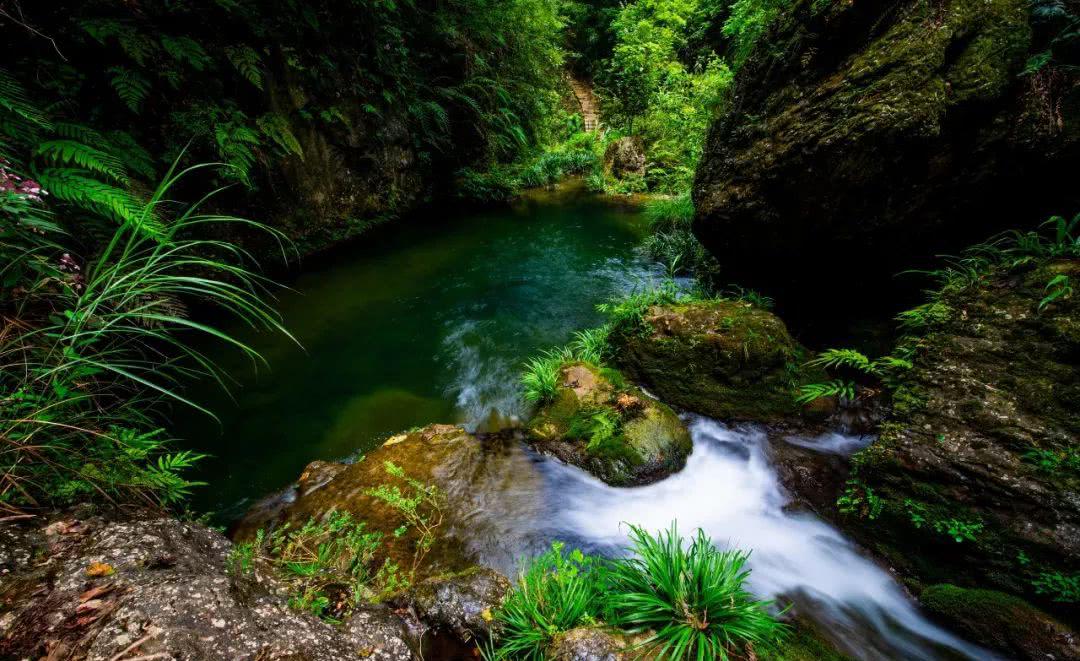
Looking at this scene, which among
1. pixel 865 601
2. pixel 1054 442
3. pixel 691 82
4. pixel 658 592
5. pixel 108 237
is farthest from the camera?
pixel 691 82

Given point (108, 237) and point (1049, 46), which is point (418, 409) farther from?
point (1049, 46)

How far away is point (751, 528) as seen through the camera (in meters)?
3.12

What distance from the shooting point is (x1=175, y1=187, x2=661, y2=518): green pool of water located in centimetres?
386

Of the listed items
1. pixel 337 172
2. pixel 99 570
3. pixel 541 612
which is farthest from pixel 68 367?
pixel 337 172

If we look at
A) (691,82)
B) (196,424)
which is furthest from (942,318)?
(691,82)

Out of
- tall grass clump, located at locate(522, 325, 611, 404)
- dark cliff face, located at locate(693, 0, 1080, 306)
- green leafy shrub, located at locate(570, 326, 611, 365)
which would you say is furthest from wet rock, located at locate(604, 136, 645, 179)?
green leafy shrub, located at locate(570, 326, 611, 365)

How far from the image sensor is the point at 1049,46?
10.1 feet

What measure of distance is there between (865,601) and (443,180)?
35.3 feet

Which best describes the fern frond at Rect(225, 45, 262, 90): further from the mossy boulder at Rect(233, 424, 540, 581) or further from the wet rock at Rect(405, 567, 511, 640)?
the wet rock at Rect(405, 567, 511, 640)

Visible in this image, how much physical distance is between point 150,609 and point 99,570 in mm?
323

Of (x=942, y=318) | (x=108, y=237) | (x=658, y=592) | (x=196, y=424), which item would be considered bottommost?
(x=196, y=424)

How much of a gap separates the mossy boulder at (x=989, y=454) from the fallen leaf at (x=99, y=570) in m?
4.19

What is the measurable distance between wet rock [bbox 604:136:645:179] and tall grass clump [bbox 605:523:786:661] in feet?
39.6

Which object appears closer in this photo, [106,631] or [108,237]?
[106,631]
